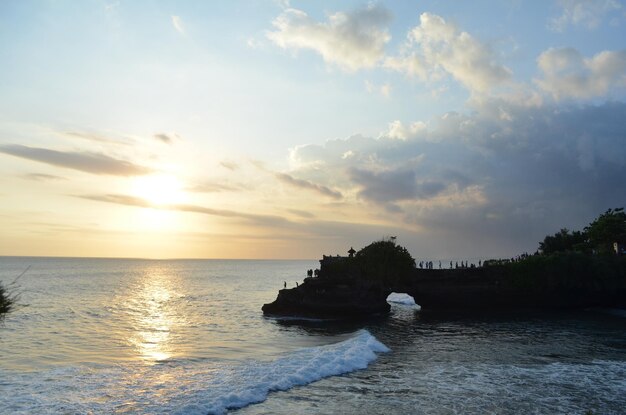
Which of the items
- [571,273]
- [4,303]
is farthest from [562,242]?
[4,303]

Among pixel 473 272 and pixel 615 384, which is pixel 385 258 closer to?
pixel 473 272

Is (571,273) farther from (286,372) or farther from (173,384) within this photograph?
(173,384)

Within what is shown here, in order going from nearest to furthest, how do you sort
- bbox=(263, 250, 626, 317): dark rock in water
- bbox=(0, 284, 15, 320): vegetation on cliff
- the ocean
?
bbox=(0, 284, 15, 320): vegetation on cliff < the ocean < bbox=(263, 250, 626, 317): dark rock in water

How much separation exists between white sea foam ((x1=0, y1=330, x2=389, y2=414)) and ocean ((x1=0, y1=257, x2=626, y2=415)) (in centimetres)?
6

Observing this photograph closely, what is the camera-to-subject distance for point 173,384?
75.7 feet

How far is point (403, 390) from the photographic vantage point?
21.7 meters

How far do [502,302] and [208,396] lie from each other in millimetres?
48210

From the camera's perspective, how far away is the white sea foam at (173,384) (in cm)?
1948

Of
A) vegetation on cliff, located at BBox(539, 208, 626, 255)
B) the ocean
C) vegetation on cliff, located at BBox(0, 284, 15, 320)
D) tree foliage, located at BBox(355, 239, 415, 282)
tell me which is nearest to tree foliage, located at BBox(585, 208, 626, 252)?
vegetation on cliff, located at BBox(539, 208, 626, 255)

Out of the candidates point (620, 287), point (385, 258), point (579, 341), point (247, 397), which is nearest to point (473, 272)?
point (385, 258)

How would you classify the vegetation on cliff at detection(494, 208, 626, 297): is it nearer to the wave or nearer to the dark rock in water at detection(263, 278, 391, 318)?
Result: the dark rock in water at detection(263, 278, 391, 318)

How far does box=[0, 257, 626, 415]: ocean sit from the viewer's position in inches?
777

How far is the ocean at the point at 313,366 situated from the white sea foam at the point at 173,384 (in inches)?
2.5

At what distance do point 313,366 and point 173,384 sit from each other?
7.79 m
